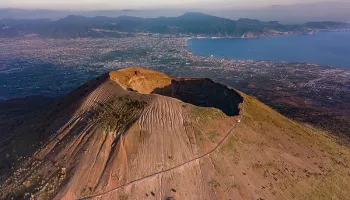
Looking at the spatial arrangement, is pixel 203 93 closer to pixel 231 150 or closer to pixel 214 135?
pixel 214 135

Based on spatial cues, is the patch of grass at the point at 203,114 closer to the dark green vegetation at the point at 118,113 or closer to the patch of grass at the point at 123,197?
the dark green vegetation at the point at 118,113

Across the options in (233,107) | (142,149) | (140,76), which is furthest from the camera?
(140,76)

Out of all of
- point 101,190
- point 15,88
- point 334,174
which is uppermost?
point 101,190

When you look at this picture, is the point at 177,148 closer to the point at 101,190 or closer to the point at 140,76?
the point at 101,190

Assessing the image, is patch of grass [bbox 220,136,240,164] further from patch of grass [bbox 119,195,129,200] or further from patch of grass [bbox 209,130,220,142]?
patch of grass [bbox 119,195,129,200]

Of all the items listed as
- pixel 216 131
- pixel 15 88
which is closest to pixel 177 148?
pixel 216 131

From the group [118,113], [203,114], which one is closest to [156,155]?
[118,113]
